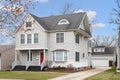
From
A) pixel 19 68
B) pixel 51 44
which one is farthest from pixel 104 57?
pixel 19 68

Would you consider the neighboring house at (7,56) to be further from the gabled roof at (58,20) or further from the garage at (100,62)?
the garage at (100,62)

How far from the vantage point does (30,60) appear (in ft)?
120

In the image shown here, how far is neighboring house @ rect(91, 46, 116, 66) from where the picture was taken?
57.6m

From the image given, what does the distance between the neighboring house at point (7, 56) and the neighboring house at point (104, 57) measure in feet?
80.8

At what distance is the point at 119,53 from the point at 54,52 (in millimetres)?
9626

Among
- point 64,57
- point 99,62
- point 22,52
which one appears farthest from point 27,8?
point 99,62

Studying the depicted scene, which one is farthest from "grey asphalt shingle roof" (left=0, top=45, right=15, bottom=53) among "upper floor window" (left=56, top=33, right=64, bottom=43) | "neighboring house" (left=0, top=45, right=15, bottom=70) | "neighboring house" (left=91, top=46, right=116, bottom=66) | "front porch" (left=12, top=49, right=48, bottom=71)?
"neighboring house" (left=91, top=46, right=116, bottom=66)

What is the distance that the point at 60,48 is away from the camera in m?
34.7

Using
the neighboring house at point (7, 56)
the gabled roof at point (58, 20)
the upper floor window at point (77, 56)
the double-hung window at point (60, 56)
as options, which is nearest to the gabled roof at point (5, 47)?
the neighboring house at point (7, 56)

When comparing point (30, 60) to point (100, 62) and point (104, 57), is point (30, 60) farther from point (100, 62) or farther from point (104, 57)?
point (104, 57)

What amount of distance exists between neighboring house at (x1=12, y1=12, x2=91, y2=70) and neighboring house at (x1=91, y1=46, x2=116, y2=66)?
Answer: 823 inches

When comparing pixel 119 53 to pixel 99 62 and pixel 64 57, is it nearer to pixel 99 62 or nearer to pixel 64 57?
pixel 64 57

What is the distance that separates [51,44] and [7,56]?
779 cm

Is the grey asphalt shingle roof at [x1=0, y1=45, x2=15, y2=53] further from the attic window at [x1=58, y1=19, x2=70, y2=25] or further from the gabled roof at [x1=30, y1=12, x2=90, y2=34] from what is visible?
the attic window at [x1=58, y1=19, x2=70, y2=25]
